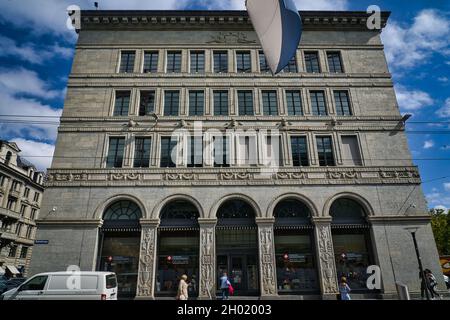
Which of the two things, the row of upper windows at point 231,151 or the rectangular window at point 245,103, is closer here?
the row of upper windows at point 231,151

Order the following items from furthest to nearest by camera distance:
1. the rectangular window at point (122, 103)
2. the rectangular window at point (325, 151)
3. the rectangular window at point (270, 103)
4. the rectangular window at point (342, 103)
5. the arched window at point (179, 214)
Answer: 1. the rectangular window at point (342, 103)
2. the rectangular window at point (270, 103)
3. the rectangular window at point (122, 103)
4. the rectangular window at point (325, 151)
5. the arched window at point (179, 214)

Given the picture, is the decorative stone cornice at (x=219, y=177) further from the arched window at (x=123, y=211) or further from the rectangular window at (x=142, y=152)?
the arched window at (x=123, y=211)

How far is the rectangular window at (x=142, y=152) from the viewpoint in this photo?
1909 centimetres

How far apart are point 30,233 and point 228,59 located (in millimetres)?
48065

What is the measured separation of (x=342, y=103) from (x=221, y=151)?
9914 mm

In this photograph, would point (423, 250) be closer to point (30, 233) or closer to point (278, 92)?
point (278, 92)

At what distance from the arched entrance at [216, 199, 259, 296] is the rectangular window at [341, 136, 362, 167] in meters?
7.50

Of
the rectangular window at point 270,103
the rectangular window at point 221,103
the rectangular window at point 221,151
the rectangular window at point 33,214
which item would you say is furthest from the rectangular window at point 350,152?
the rectangular window at point 33,214

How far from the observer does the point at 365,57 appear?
2225cm

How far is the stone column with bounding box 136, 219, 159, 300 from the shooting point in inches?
640

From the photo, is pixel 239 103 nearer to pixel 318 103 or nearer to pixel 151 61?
pixel 318 103

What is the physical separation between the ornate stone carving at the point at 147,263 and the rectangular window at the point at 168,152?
14.3 feet

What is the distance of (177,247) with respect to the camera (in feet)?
58.2
